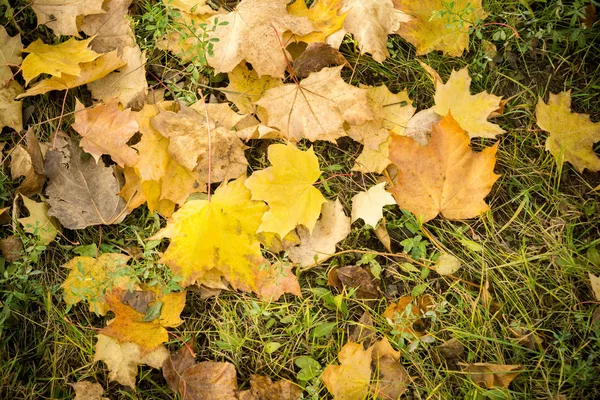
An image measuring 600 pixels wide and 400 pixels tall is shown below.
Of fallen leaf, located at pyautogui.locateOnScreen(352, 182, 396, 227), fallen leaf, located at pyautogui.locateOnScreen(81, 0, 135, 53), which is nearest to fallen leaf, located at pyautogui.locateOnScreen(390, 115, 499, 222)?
fallen leaf, located at pyautogui.locateOnScreen(352, 182, 396, 227)

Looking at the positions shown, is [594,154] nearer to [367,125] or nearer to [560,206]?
[560,206]

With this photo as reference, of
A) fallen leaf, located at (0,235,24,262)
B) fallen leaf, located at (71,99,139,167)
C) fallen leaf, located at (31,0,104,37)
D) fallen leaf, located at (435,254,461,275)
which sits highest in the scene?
fallen leaf, located at (31,0,104,37)

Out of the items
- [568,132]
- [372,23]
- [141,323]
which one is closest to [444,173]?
[568,132]

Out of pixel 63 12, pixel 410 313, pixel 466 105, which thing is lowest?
pixel 410 313

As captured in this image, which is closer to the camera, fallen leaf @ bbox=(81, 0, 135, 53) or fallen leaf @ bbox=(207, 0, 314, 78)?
fallen leaf @ bbox=(207, 0, 314, 78)

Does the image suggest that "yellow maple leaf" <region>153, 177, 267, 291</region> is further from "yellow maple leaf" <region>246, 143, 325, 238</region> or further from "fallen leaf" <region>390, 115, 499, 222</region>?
"fallen leaf" <region>390, 115, 499, 222</region>

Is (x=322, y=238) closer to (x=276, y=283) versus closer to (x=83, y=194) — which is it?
(x=276, y=283)
